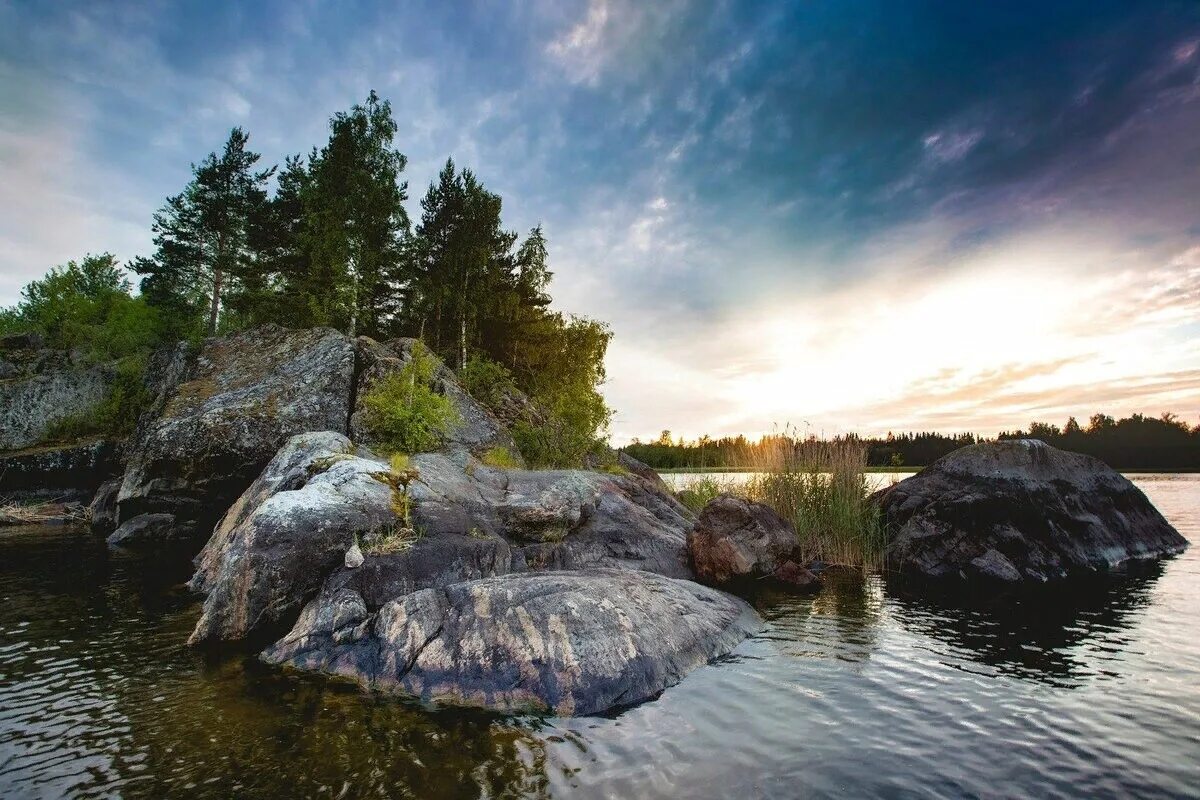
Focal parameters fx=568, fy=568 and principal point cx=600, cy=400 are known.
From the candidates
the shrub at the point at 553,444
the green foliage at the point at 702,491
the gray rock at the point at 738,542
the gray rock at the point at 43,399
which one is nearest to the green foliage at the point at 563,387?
the shrub at the point at 553,444

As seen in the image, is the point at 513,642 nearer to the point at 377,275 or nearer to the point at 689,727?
the point at 689,727

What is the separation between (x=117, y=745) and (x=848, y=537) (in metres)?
15.7

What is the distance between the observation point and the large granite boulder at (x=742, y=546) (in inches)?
519

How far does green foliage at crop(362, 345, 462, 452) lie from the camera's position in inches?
605

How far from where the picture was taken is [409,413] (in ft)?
50.3

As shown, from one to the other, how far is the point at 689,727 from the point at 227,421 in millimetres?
17828

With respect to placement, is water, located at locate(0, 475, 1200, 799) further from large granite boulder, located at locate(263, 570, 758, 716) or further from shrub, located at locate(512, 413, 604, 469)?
shrub, located at locate(512, 413, 604, 469)

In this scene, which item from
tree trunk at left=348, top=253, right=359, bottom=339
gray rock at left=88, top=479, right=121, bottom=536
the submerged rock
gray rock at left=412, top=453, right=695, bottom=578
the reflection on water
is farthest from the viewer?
tree trunk at left=348, top=253, right=359, bottom=339

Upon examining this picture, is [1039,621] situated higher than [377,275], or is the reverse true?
[377,275]

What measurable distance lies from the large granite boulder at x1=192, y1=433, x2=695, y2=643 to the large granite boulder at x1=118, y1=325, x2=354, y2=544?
4368 mm

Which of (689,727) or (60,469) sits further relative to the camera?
(60,469)

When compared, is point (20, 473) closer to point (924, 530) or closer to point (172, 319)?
point (172, 319)

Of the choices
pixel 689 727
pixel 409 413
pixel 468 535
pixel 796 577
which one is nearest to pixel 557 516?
pixel 468 535

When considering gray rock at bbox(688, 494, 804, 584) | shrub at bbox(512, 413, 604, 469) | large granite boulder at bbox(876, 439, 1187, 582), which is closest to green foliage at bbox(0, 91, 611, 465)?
shrub at bbox(512, 413, 604, 469)
